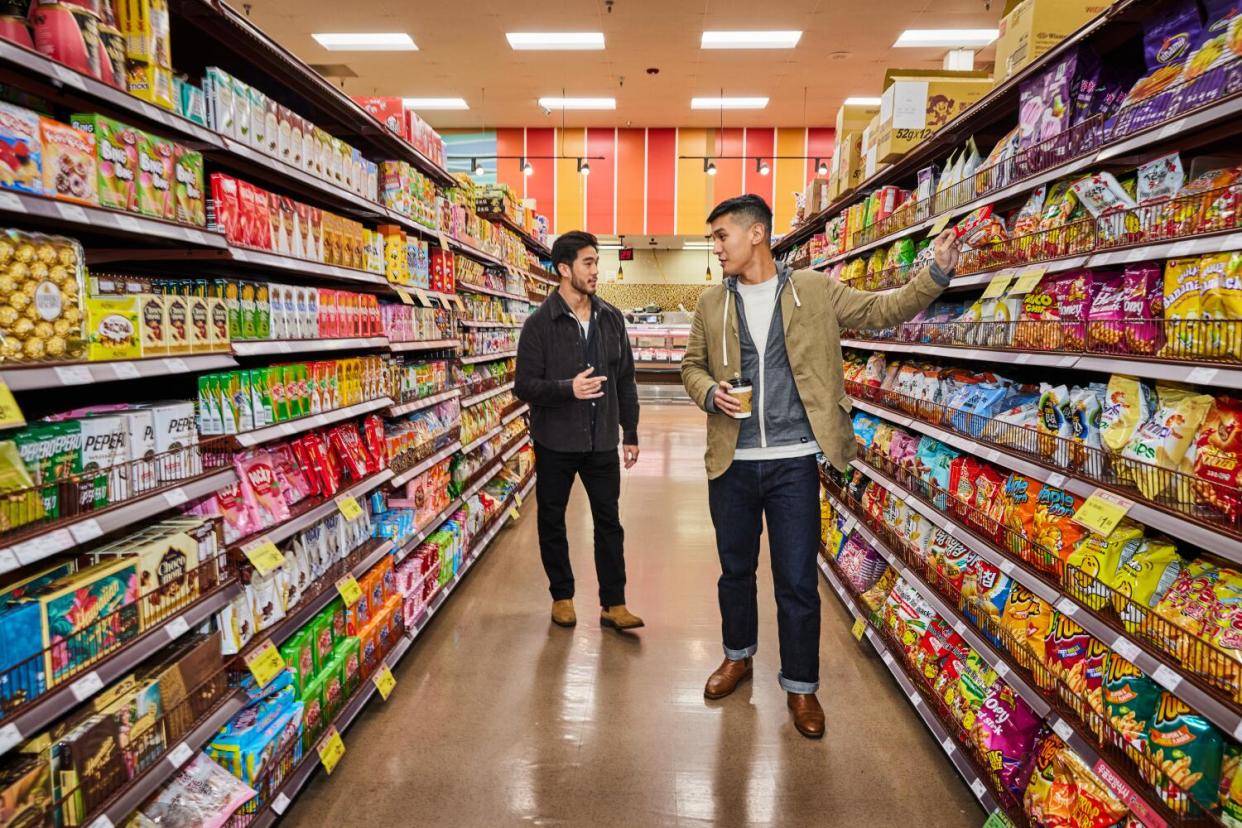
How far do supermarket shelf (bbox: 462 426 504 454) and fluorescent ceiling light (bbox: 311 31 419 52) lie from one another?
605 centimetres

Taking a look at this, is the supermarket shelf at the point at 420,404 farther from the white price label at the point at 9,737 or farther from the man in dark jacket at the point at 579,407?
the white price label at the point at 9,737

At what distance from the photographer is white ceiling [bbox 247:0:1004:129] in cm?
832

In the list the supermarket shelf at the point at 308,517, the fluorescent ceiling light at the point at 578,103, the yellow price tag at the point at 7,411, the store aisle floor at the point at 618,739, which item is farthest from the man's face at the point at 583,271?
the fluorescent ceiling light at the point at 578,103

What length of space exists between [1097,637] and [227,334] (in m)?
2.39

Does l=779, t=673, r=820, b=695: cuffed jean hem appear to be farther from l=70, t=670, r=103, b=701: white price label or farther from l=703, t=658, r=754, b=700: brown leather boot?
l=70, t=670, r=103, b=701: white price label

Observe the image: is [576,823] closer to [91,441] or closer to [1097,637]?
[1097,637]

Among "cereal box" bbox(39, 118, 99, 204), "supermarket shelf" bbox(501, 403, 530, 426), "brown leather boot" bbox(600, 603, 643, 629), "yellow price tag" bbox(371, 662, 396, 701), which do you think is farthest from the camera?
"supermarket shelf" bbox(501, 403, 530, 426)

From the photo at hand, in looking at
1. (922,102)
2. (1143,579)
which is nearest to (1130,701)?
(1143,579)

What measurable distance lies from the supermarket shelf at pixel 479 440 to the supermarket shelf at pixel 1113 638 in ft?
9.12

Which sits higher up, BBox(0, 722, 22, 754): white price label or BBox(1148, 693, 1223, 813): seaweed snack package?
BBox(0, 722, 22, 754): white price label

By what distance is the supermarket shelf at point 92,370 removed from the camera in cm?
137

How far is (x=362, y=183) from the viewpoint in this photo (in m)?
3.17

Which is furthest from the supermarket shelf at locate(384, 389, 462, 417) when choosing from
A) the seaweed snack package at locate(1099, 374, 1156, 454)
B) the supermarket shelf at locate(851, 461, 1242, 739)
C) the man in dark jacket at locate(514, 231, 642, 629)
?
the seaweed snack package at locate(1099, 374, 1156, 454)

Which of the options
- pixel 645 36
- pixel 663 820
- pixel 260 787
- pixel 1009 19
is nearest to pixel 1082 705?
pixel 663 820
